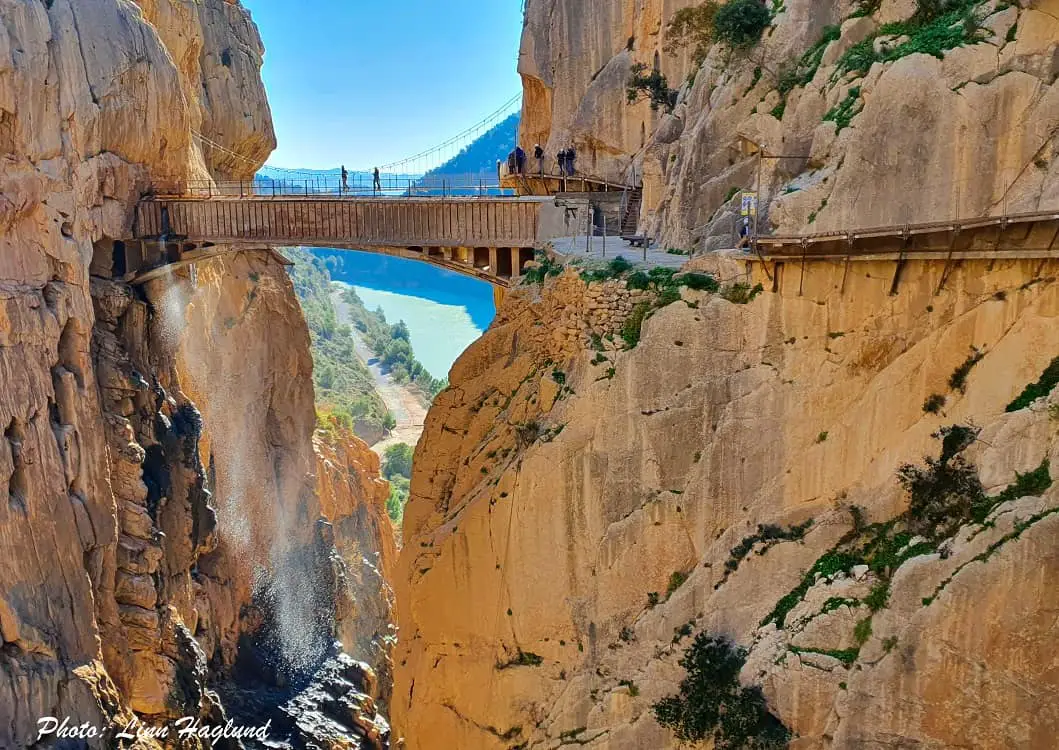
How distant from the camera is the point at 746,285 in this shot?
15.3 m

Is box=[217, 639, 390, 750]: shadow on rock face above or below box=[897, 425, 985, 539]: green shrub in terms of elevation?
below

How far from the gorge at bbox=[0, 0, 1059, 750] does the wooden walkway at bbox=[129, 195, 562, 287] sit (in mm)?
732

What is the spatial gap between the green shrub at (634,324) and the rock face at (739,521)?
174 millimetres

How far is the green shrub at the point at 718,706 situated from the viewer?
44.5 feet

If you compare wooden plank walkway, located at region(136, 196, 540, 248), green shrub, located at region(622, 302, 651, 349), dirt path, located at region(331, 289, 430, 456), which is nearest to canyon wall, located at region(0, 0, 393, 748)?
wooden plank walkway, located at region(136, 196, 540, 248)

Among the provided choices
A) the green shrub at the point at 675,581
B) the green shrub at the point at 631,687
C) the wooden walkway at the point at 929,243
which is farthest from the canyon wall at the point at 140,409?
the wooden walkway at the point at 929,243

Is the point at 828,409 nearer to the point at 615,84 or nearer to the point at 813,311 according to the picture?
the point at 813,311

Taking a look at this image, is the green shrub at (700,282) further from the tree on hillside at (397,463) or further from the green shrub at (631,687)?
the tree on hillside at (397,463)

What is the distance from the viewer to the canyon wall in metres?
22.2

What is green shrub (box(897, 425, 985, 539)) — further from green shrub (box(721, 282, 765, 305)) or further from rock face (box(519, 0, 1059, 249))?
green shrub (box(721, 282, 765, 305))

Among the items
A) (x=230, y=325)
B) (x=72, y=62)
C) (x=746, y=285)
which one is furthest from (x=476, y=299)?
(x=746, y=285)

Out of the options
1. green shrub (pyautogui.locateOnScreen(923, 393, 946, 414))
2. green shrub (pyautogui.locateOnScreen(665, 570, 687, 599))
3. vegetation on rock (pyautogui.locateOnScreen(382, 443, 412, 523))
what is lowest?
vegetation on rock (pyautogui.locateOnScreen(382, 443, 412, 523))

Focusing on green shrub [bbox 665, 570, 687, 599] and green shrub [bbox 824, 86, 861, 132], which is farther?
green shrub [bbox 665, 570, 687, 599]

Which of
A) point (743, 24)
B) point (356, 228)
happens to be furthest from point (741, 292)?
point (356, 228)
